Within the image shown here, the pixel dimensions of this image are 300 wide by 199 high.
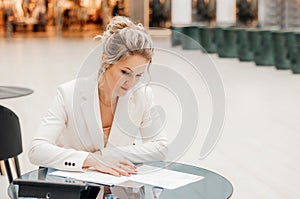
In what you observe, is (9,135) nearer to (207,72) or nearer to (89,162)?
(89,162)

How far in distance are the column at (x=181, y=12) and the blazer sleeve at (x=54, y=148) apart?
19602 mm

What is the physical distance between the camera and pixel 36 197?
256 centimetres

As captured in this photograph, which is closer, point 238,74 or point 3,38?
point 238,74

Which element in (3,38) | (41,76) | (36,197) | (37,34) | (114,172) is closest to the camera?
(36,197)

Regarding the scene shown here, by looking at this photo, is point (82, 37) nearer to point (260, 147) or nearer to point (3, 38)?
point (3, 38)

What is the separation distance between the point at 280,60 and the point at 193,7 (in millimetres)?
8255

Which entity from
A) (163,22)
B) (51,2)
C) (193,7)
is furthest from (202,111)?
(51,2)

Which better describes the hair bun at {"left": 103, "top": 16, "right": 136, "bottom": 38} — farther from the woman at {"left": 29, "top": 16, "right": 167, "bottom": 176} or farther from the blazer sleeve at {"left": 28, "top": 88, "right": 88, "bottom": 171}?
the blazer sleeve at {"left": 28, "top": 88, "right": 88, "bottom": 171}

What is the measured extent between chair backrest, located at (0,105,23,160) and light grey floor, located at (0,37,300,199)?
780mm

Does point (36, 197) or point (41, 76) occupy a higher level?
point (36, 197)

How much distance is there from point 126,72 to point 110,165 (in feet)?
1.42

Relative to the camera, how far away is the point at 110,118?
→ 10.4 feet

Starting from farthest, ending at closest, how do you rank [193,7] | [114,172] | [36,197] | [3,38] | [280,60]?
[3,38]
[193,7]
[280,60]
[114,172]
[36,197]

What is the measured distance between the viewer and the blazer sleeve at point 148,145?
10.1 ft
